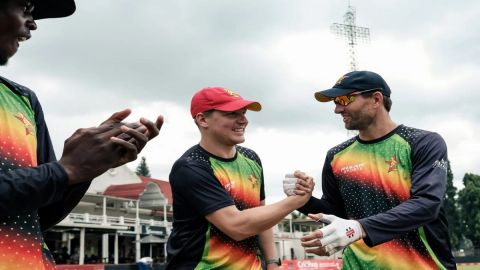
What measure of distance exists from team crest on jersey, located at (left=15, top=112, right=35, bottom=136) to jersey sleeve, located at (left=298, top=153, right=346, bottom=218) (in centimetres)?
294

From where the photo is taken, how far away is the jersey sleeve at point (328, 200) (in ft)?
16.5

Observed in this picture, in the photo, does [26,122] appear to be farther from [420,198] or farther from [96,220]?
[96,220]

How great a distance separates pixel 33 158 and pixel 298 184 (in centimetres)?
218

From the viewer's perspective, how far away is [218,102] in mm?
4707

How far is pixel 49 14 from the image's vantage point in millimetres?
2898

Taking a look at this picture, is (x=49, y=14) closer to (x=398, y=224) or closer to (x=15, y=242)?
(x=15, y=242)

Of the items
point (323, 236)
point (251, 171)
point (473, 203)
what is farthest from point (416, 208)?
point (473, 203)

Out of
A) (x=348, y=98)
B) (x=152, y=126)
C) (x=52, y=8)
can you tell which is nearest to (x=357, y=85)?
(x=348, y=98)

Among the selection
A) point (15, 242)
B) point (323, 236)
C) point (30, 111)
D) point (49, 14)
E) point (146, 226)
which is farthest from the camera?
point (146, 226)

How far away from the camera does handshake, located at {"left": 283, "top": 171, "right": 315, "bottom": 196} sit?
13.6ft

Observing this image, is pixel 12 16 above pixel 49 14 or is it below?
below

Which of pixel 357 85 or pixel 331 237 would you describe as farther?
pixel 357 85

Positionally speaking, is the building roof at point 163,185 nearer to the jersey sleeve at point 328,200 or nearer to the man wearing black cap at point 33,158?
the jersey sleeve at point 328,200

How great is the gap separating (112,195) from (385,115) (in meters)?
46.9
